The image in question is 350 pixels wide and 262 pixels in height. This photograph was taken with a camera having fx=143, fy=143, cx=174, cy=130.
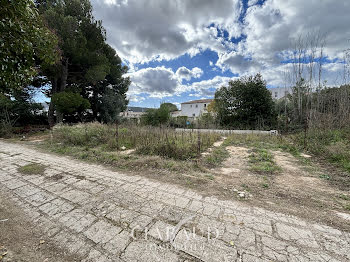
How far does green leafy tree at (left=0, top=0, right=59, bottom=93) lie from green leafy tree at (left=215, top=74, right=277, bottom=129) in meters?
10.9

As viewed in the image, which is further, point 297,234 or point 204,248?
point 297,234

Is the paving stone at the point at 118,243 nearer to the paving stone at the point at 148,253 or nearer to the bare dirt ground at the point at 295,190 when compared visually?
the paving stone at the point at 148,253

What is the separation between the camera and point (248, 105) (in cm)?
1055

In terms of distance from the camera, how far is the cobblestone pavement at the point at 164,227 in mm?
1076

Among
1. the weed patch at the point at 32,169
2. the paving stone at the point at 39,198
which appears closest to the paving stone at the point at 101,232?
the paving stone at the point at 39,198

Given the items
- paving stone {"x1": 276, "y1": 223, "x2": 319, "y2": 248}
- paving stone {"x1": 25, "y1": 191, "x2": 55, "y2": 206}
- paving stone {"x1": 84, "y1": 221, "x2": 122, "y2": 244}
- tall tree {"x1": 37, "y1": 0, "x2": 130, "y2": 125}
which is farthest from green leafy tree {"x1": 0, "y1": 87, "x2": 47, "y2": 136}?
paving stone {"x1": 276, "y1": 223, "x2": 319, "y2": 248}

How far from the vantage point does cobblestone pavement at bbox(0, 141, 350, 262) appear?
3.53ft

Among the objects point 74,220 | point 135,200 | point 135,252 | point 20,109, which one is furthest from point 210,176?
point 20,109

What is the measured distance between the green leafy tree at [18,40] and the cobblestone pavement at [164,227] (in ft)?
4.79

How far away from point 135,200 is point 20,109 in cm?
1216

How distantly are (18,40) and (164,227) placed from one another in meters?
2.30

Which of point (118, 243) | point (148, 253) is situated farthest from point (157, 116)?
point (148, 253)

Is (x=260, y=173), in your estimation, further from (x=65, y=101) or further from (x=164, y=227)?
(x=65, y=101)

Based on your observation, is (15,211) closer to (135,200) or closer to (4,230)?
(4,230)
